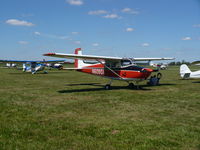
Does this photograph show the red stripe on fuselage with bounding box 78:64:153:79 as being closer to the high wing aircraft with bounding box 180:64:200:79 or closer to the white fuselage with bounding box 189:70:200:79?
the white fuselage with bounding box 189:70:200:79

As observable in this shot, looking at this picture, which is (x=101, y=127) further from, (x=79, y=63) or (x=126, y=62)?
(x=79, y=63)

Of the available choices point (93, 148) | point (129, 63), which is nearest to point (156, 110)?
point (93, 148)

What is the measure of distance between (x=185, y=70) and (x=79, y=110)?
55.1ft

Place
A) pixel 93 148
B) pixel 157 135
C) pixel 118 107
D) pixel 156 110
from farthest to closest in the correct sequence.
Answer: pixel 118 107, pixel 156 110, pixel 157 135, pixel 93 148

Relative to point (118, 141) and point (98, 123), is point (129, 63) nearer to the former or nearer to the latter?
point (98, 123)

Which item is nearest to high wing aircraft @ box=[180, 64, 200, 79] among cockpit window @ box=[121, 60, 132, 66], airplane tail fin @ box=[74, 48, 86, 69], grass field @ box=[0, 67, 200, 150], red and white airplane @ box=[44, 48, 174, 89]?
red and white airplane @ box=[44, 48, 174, 89]

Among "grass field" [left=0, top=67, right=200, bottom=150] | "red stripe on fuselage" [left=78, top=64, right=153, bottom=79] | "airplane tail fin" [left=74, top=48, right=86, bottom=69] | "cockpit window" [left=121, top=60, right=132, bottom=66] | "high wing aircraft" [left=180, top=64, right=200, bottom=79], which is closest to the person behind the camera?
"grass field" [left=0, top=67, right=200, bottom=150]

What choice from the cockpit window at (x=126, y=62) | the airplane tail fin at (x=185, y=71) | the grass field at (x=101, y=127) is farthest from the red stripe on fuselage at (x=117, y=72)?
the airplane tail fin at (x=185, y=71)

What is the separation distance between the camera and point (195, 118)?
6.17 m

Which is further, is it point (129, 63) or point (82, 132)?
point (129, 63)

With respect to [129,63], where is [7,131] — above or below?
below

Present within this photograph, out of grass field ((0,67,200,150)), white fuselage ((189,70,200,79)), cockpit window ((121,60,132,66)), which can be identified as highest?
cockpit window ((121,60,132,66))

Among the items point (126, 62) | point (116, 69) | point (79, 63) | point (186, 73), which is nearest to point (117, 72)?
point (116, 69)

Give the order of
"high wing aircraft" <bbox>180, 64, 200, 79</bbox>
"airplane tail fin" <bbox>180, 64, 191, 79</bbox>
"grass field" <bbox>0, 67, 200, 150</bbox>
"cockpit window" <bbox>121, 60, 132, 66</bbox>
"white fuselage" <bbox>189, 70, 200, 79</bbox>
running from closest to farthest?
"grass field" <bbox>0, 67, 200, 150</bbox>
"cockpit window" <bbox>121, 60, 132, 66</bbox>
"white fuselage" <bbox>189, 70, 200, 79</bbox>
"high wing aircraft" <bbox>180, 64, 200, 79</bbox>
"airplane tail fin" <bbox>180, 64, 191, 79</bbox>
